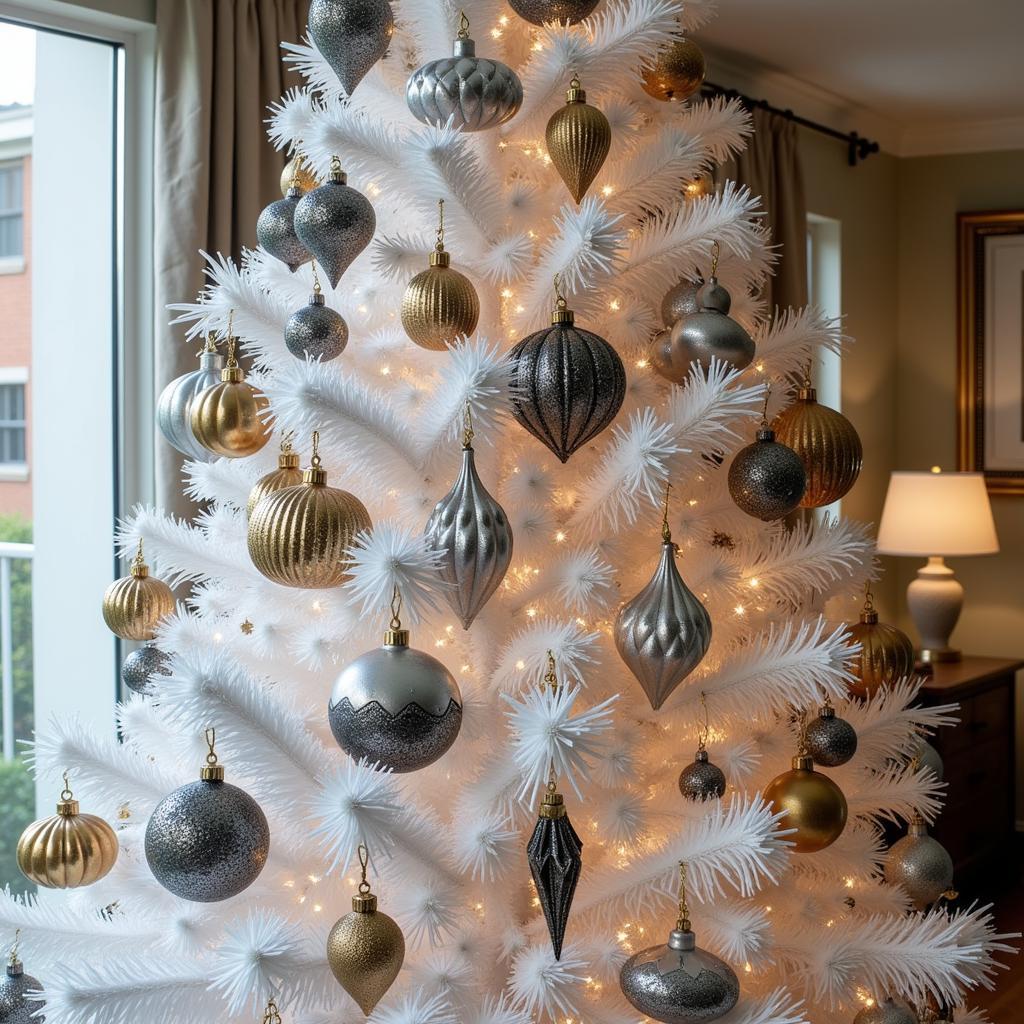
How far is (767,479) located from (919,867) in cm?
51

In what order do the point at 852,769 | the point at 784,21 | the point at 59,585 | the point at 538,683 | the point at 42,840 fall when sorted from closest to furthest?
the point at 538,683, the point at 42,840, the point at 852,769, the point at 59,585, the point at 784,21

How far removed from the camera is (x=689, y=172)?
4.02 feet

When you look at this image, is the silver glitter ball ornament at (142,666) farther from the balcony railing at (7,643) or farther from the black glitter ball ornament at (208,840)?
the balcony railing at (7,643)

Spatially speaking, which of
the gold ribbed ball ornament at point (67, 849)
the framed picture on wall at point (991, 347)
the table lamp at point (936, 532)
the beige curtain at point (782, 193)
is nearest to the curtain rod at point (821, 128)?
the beige curtain at point (782, 193)

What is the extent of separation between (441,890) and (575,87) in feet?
2.46

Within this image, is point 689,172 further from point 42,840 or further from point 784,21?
point 784,21

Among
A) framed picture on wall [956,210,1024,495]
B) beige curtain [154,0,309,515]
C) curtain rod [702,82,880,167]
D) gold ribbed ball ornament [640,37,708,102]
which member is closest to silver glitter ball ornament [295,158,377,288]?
gold ribbed ball ornament [640,37,708,102]

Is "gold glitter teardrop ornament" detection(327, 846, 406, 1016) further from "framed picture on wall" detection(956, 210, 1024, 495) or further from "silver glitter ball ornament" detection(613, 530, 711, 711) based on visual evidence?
"framed picture on wall" detection(956, 210, 1024, 495)

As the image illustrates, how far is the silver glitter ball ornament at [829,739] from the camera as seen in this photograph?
1.28 m

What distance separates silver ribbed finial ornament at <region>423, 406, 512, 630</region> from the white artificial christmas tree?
50mm

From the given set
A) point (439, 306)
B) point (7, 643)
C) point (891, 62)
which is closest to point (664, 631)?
point (439, 306)

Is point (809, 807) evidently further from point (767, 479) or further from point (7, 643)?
point (7, 643)

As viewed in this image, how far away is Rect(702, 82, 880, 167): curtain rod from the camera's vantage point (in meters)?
3.48

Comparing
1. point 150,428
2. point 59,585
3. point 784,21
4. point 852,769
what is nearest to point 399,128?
point 852,769
